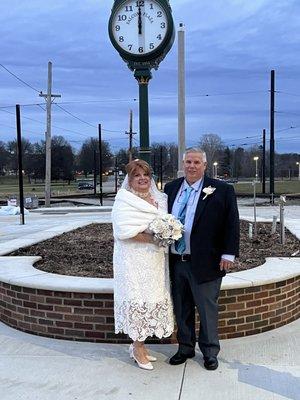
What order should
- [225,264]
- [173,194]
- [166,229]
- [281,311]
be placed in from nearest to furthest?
[166,229]
[225,264]
[173,194]
[281,311]

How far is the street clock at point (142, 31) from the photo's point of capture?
5973 mm

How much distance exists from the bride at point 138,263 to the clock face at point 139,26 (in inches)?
96.4

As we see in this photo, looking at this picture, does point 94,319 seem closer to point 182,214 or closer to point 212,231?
point 182,214

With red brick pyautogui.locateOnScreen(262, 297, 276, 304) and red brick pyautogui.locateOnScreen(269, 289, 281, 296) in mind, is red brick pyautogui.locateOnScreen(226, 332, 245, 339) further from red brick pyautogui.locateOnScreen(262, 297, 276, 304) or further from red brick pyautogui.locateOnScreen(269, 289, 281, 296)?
red brick pyautogui.locateOnScreen(269, 289, 281, 296)

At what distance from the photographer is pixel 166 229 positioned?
385 cm

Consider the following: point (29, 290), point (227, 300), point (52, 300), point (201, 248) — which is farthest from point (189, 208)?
point (29, 290)

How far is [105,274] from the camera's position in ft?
19.3

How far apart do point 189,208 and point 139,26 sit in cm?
287

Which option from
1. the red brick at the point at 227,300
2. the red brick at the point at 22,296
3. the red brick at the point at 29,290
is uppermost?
the red brick at the point at 29,290

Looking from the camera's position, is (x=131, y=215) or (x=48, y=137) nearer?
(x=131, y=215)

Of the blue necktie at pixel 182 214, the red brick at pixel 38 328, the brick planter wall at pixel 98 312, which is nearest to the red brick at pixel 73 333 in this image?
the brick planter wall at pixel 98 312

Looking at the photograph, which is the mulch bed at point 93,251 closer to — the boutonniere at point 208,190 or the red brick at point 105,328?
the red brick at point 105,328

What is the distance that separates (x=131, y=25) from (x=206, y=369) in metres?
3.98

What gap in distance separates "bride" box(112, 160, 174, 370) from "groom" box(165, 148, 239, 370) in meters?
0.17
